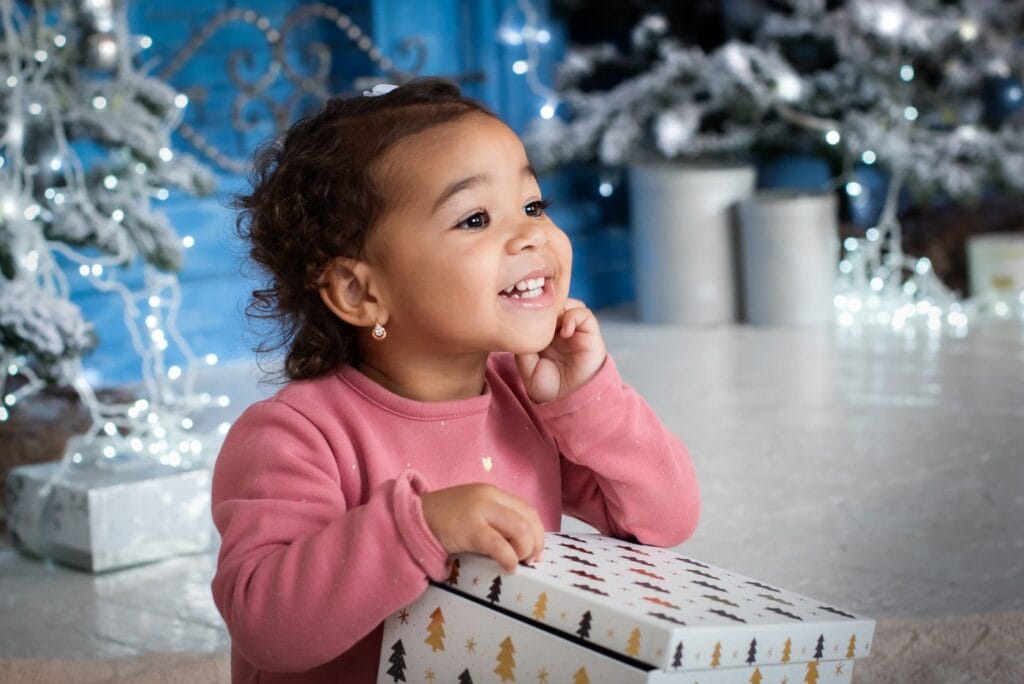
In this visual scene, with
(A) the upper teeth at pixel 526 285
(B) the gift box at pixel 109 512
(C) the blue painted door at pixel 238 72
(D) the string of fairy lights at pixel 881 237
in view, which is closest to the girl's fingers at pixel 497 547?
(A) the upper teeth at pixel 526 285

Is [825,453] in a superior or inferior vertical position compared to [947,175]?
inferior

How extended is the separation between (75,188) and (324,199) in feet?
3.89

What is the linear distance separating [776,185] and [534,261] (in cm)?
311

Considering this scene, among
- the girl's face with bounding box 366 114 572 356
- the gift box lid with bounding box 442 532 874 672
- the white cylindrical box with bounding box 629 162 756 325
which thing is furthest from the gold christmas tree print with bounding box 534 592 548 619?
the white cylindrical box with bounding box 629 162 756 325

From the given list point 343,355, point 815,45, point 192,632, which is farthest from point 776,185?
point 343,355

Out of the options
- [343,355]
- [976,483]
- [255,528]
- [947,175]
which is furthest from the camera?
[947,175]

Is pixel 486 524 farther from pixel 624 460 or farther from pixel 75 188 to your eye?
pixel 75 188

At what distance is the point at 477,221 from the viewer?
984 mm

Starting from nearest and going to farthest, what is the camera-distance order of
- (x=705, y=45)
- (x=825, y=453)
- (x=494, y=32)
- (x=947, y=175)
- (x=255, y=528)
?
(x=255, y=528)
(x=825, y=453)
(x=947, y=175)
(x=494, y=32)
(x=705, y=45)

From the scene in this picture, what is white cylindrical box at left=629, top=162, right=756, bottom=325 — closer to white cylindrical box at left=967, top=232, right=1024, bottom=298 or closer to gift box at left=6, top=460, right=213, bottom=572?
white cylindrical box at left=967, top=232, right=1024, bottom=298

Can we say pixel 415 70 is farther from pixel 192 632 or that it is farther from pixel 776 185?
pixel 192 632

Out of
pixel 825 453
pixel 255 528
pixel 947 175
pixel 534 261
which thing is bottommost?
pixel 825 453

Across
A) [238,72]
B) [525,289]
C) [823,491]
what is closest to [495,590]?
[525,289]

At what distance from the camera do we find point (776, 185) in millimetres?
3971
